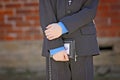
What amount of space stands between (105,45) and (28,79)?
1.41 metres

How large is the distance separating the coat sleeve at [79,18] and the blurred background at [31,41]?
3.06 metres

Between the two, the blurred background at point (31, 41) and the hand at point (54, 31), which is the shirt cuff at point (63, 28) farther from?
the blurred background at point (31, 41)

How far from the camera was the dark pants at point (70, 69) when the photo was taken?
3318mm

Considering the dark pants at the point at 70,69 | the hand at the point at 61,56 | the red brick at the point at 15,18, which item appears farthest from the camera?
the red brick at the point at 15,18

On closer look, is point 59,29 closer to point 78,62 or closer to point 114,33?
point 78,62

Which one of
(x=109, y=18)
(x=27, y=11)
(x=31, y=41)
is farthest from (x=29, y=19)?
(x=109, y=18)

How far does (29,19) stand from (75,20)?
3.24 metres

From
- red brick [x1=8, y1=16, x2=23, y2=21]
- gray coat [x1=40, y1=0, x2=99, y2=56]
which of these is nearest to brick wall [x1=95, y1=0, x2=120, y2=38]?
red brick [x1=8, y1=16, x2=23, y2=21]

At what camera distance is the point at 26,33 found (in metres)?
6.49

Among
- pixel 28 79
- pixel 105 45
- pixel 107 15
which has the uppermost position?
pixel 107 15

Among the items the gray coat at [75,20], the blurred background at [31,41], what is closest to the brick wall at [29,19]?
the blurred background at [31,41]

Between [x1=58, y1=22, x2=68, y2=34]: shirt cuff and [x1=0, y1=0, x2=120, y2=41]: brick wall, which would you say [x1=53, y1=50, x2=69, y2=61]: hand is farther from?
[x1=0, y1=0, x2=120, y2=41]: brick wall

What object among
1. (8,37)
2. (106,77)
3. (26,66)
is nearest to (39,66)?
(26,66)

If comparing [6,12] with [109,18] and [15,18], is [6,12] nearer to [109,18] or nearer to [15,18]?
[15,18]
